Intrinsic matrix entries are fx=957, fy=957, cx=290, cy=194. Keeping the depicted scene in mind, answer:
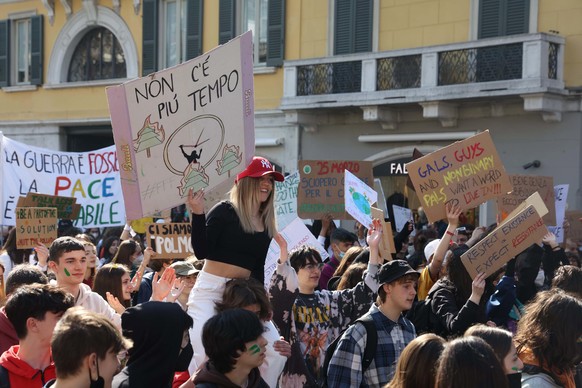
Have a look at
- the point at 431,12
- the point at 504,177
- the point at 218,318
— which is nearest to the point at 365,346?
the point at 218,318

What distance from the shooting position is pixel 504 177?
805cm

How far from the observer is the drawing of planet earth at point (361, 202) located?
33.7 feet

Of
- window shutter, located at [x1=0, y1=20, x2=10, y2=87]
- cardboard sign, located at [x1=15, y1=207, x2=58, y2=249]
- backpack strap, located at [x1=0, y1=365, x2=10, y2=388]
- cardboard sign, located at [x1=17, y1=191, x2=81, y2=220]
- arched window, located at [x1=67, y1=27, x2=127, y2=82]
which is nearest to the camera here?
backpack strap, located at [x1=0, y1=365, x2=10, y2=388]

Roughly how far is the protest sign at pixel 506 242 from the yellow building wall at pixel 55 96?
18113mm

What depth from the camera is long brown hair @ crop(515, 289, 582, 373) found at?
4.48 metres

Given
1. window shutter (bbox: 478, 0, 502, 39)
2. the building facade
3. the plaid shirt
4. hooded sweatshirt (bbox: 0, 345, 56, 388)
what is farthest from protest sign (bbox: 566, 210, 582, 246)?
hooded sweatshirt (bbox: 0, 345, 56, 388)

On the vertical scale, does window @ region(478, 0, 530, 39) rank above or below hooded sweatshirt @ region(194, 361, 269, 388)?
above

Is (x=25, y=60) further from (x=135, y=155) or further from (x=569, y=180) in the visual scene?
(x=135, y=155)

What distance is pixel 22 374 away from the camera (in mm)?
4242

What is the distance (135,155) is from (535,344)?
2980 mm

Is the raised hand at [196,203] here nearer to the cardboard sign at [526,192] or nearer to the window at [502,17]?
the cardboard sign at [526,192]

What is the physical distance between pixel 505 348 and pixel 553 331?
1.90ft

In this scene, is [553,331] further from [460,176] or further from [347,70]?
[347,70]

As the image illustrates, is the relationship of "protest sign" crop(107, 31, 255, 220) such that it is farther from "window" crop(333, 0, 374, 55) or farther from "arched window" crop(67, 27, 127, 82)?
"arched window" crop(67, 27, 127, 82)
